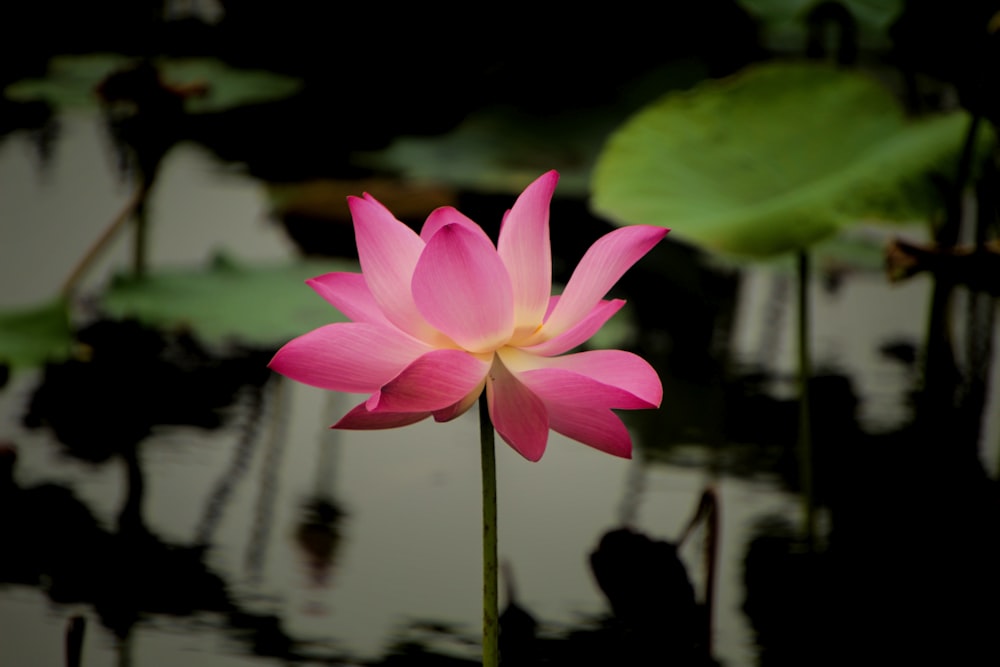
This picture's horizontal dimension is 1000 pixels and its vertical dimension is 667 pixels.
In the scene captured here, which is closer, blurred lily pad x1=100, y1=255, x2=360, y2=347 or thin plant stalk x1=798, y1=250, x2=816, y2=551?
thin plant stalk x1=798, y1=250, x2=816, y2=551

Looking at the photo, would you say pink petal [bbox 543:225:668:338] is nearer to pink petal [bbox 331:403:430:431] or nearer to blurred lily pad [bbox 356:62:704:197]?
pink petal [bbox 331:403:430:431]

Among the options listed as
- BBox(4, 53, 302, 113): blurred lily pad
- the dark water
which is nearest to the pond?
the dark water

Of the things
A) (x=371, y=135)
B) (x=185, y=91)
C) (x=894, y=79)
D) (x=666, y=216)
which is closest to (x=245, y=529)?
(x=666, y=216)

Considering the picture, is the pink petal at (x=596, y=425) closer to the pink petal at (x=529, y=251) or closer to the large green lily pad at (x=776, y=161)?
the pink petal at (x=529, y=251)

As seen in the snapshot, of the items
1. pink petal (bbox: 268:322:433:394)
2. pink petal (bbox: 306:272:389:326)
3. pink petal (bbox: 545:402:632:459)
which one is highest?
pink petal (bbox: 306:272:389:326)

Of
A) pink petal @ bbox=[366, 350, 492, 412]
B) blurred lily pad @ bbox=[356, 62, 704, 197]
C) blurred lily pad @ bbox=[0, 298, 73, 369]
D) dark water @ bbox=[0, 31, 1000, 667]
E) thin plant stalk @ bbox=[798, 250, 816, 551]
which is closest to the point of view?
pink petal @ bbox=[366, 350, 492, 412]

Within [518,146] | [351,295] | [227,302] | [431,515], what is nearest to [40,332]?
[227,302]
